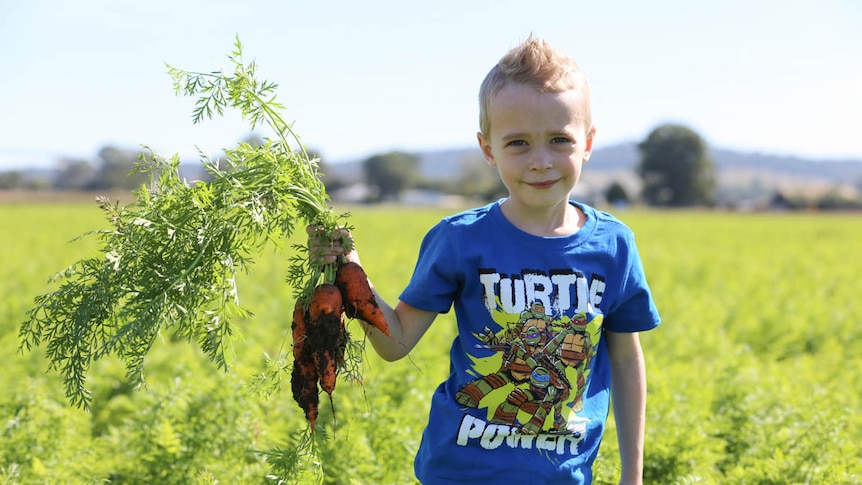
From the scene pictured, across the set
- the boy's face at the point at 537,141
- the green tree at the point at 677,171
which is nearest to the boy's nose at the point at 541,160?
the boy's face at the point at 537,141

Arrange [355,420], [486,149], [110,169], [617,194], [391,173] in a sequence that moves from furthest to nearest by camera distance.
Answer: [391,173]
[617,194]
[110,169]
[355,420]
[486,149]

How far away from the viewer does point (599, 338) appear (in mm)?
2525

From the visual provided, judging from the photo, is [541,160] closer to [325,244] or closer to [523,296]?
[523,296]

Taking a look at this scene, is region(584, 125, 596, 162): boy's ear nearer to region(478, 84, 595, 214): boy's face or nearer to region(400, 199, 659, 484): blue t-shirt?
region(478, 84, 595, 214): boy's face

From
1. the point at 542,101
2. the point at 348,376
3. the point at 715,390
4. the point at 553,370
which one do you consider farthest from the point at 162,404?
the point at 715,390

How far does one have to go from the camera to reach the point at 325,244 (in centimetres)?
226

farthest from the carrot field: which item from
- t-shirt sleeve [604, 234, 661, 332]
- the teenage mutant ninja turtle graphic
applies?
t-shirt sleeve [604, 234, 661, 332]

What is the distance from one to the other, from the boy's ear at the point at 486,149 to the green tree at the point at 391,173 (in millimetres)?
115277

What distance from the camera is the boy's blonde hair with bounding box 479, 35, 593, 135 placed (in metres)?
2.28

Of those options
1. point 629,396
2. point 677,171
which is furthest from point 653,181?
point 629,396

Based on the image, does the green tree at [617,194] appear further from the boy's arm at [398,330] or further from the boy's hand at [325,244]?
the boy's hand at [325,244]

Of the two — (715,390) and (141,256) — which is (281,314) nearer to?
(715,390)

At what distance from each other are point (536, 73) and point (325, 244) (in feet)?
2.67

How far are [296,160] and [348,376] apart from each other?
679 mm
